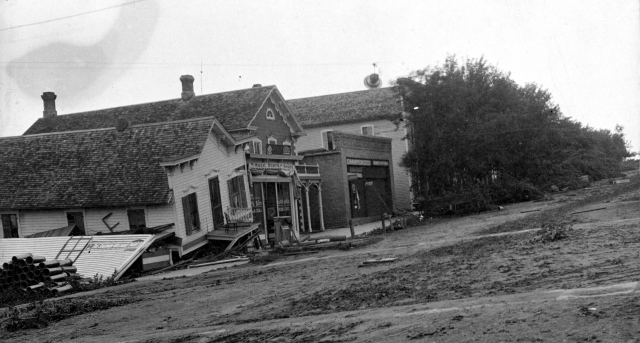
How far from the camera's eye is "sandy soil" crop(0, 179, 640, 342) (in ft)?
26.5

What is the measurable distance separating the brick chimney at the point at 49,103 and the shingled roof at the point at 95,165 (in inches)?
550

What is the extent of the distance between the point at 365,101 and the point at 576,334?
44824 mm

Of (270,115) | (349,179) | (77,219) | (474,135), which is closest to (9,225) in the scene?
(77,219)

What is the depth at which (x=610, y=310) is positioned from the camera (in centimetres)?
784

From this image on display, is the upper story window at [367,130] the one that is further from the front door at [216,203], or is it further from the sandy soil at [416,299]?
the sandy soil at [416,299]

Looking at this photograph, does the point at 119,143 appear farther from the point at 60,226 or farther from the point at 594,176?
the point at 594,176

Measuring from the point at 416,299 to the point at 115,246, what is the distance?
1334 centimetres

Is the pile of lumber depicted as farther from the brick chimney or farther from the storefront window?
the brick chimney

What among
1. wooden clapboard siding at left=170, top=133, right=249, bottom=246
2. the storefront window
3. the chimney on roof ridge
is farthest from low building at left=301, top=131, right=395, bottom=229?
wooden clapboard siding at left=170, top=133, right=249, bottom=246

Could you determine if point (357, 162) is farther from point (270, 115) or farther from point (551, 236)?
point (551, 236)

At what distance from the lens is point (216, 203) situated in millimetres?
27766

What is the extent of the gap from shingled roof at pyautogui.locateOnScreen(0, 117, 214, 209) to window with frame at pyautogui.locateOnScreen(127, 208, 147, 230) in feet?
1.85

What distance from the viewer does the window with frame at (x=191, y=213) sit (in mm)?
24828

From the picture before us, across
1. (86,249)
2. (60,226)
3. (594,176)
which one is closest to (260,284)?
(86,249)
